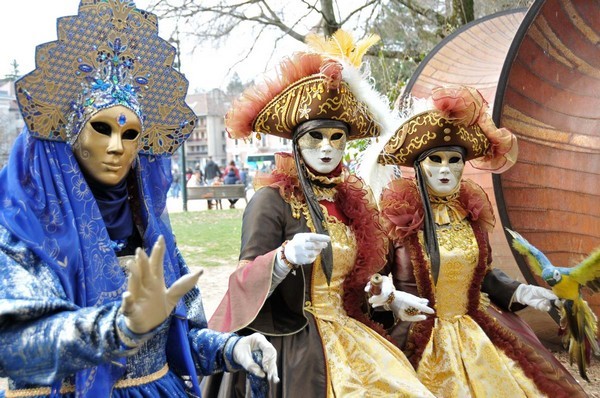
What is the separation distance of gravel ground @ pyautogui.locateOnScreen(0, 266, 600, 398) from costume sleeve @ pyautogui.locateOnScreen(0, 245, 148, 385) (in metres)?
3.43

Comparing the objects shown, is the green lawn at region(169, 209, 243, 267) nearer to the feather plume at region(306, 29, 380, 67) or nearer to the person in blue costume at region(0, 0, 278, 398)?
the feather plume at region(306, 29, 380, 67)

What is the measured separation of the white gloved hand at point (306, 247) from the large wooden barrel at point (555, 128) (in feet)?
6.53

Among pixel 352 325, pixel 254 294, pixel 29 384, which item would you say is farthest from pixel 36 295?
pixel 352 325

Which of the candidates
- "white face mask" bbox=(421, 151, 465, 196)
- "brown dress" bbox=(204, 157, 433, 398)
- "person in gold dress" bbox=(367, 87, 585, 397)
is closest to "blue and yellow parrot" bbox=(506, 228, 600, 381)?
"person in gold dress" bbox=(367, 87, 585, 397)

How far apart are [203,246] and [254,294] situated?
848 centimetres

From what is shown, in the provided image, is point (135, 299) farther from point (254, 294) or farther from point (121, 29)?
point (254, 294)

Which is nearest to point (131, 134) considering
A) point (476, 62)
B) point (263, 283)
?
point (263, 283)

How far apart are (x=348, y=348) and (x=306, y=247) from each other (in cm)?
59

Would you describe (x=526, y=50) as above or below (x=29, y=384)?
above

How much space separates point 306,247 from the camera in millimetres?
2602

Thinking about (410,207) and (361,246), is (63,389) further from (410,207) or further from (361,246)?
(410,207)

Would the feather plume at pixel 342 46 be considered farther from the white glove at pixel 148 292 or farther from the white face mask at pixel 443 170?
the white glove at pixel 148 292

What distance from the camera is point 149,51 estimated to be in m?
1.96

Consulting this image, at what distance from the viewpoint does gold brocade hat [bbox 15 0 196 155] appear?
1.76 metres
